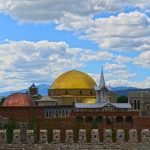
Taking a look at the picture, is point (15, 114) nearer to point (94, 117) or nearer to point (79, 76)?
point (94, 117)

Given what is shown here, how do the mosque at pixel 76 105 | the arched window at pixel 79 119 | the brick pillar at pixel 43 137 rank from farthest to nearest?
the mosque at pixel 76 105, the arched window at pixel 79 119, the brick pillar at pixel 43 137

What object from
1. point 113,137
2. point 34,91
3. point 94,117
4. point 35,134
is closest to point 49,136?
point 35,134

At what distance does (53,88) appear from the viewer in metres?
80.4

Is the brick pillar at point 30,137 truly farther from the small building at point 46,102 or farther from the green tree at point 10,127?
the small building at point 46,102

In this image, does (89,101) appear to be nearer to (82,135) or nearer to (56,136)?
(82,135)


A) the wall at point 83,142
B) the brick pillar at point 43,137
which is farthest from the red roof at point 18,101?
the brick pillar at point 43,137

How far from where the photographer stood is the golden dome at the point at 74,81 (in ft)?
260

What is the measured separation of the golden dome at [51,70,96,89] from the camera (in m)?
79.4

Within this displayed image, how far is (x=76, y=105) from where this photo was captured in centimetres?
6925

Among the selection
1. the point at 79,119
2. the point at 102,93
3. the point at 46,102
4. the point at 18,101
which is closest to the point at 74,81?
the point at 46,102

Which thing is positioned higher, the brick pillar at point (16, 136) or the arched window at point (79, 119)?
the arched window at point (79, 119)

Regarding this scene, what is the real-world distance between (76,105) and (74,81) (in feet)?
35.6

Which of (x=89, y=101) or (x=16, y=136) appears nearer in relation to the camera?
(x=16, y=136)

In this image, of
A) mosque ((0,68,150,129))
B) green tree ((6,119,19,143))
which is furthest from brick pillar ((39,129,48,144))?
mosque ((0,68,150,129))
